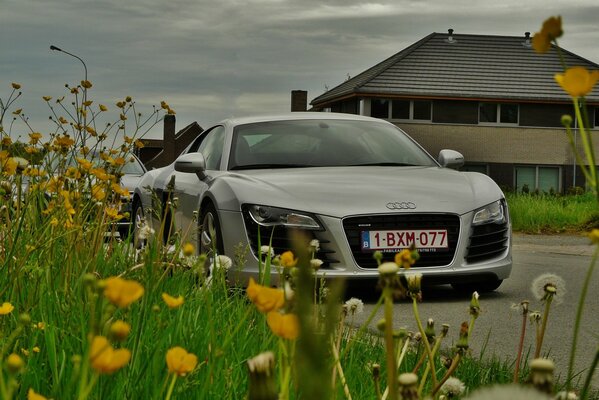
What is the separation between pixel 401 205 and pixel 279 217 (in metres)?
0.88

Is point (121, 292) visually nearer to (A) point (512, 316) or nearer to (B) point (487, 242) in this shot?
(A) point (512, 316)

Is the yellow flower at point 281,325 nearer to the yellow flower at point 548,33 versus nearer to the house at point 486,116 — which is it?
the yellow flower at point 548,33

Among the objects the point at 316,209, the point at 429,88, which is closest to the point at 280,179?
the point at 316,209

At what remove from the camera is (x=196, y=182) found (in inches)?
329

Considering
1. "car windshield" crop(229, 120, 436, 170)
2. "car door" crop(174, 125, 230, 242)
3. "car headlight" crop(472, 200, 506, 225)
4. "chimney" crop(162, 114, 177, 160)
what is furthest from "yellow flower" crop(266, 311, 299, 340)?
"chimney" crop(162, 114, 177, 160)

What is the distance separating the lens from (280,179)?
734 centimetres

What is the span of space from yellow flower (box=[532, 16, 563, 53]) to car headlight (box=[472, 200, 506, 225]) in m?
6.18

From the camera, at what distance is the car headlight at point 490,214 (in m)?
7.21

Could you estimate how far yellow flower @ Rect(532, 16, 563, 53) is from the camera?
42.1 inches

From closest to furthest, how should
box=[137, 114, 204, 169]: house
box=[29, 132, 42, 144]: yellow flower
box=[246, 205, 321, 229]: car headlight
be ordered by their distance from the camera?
Result: box=[29, 132, 42, 144]: yellow flower → box=[246, 205, 321, 229]: car headlight → box=[137, 114, 204, 169]: house

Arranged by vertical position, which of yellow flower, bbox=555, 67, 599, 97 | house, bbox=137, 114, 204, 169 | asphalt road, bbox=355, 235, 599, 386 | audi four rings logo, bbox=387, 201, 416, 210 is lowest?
house, bbox=137, 114, 204, 169

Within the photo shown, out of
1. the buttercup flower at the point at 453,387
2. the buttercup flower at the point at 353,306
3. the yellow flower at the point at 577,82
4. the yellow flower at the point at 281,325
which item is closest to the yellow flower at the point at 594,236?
the yellow flower at the point at 577,82

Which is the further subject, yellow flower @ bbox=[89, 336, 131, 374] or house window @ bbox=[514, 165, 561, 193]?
house window @ bbox=[514, 165, 561, 193]

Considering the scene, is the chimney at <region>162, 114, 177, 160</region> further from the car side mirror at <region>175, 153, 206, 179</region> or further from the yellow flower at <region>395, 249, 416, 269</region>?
the yellow flower at <region>395, 249, 416, 269</region>
